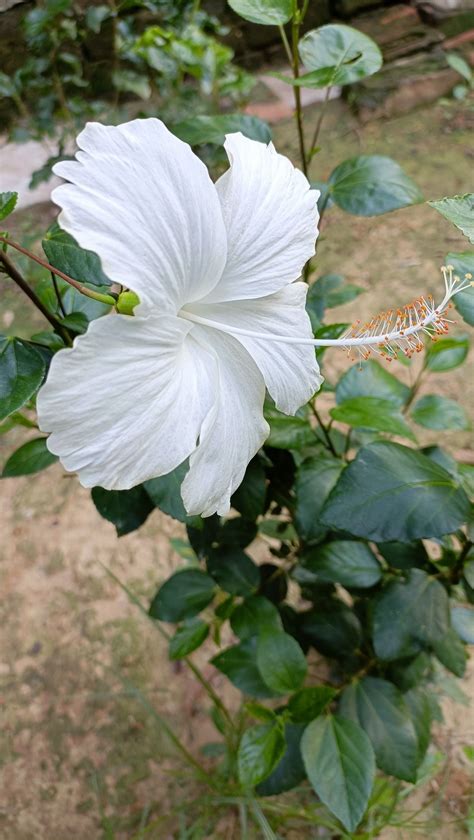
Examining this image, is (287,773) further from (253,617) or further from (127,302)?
(127,302)

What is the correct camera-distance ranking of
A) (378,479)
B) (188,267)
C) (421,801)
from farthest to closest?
1. (421,801)
2. (378,479)
3. (188,267)

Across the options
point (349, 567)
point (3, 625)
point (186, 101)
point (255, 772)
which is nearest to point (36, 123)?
point (186, 101)

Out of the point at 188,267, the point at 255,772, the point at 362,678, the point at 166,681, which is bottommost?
the point at 166,681

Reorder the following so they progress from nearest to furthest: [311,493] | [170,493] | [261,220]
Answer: [261,220], [170,493], [311,493]

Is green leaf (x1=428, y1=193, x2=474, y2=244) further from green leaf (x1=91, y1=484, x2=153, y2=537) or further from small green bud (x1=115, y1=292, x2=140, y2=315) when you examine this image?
green leaf (x1=91, y1=484, x2=153, y2=537)

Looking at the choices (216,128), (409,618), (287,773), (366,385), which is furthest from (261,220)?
(287,773)

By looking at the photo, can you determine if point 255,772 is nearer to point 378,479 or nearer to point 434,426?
point 378,479

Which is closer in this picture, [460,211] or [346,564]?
[460,211]
